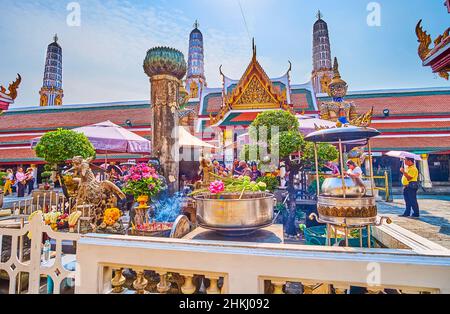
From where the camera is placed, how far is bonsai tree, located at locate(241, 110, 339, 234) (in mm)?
5539

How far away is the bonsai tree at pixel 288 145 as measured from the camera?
5.54 metres

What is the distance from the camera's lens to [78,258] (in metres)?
1.81

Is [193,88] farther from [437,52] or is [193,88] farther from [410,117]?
[437,52]

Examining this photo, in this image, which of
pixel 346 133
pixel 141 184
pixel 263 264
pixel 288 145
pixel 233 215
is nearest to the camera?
pixel 263 264

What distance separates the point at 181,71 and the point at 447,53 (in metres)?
5.46

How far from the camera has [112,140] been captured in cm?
710

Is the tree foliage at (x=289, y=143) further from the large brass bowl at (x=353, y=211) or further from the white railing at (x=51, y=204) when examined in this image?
the white railing at (x=51, y=204)

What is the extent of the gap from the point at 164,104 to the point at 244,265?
17.7 ft

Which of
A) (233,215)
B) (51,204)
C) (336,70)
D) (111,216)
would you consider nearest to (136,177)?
(111,216)

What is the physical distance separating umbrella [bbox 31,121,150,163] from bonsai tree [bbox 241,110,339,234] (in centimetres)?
347

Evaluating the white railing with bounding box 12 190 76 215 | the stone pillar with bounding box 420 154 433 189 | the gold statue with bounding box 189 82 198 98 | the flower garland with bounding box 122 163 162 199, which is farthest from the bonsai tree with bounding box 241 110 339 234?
the gold statue with bounding box 189 82 198 98

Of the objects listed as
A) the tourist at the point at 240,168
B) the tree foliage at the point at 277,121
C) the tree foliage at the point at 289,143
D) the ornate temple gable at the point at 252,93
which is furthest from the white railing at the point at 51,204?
the ornate temple gable at the point at 252,93

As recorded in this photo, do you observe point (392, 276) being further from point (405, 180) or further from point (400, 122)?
point (400, 122)

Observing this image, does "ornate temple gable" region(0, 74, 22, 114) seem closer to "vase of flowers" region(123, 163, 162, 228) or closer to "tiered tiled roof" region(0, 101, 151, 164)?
"vase of flowers" region(123, 163, 162, 228)
